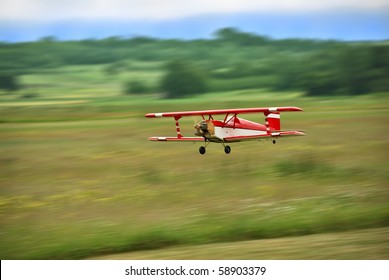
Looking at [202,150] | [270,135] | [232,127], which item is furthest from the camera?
[202,150]

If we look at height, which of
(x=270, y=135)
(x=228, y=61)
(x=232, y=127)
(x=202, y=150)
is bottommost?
(x=202, y=150)

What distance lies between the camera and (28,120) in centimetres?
1344

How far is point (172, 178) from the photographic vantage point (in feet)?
39.0

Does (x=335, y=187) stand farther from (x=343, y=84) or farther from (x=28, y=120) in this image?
(x=28, y=120)

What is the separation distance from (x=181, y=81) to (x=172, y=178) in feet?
7.09

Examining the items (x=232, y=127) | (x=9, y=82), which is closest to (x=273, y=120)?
(x=232, y=127)

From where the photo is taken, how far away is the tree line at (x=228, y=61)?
13.0 m

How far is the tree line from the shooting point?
13042 mm

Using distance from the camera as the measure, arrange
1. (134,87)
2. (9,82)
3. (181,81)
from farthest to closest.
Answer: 1. (9,82)
2. (134,87)
3. (181,81)

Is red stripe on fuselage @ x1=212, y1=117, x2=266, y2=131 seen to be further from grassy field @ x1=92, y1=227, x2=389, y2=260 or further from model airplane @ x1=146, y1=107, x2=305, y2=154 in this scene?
grassy field @ x1=92, y1=227, x2=389, y2=260

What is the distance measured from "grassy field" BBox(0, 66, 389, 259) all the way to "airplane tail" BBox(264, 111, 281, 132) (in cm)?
23

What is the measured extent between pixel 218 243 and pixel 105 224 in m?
1.70

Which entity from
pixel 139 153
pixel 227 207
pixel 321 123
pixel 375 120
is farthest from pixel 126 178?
pixel 375 120

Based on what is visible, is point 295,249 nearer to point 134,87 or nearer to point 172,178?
point 172,178
